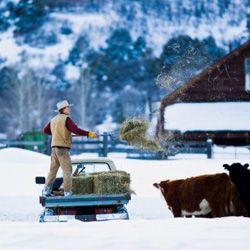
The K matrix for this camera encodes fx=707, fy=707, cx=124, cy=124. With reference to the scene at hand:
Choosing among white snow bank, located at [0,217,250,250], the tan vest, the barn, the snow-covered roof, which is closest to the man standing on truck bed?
the tan vest

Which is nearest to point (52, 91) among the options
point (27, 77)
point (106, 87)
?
point (106, 87)

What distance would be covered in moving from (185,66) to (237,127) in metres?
18.3

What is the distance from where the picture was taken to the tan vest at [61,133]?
1180 centimetres

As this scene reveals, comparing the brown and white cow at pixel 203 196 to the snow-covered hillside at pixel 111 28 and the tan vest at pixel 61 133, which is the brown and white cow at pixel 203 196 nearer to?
the tan vest at pixel 61 133

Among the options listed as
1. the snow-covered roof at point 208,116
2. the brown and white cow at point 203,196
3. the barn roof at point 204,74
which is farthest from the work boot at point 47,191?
the barn roof at point 204,74

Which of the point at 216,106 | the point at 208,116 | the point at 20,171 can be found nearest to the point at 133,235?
the point at 20,171

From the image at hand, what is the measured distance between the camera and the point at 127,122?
623 inches

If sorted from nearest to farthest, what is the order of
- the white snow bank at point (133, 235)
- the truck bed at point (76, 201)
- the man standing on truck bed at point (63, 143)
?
the white snow bank at point (133, 235) < the truck bed at point (76, 201) < the man standing on truck bed at point (63, 143)

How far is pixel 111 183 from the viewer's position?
38.9 ft

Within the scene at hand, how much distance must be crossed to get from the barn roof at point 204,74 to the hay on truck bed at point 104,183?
27943 mm

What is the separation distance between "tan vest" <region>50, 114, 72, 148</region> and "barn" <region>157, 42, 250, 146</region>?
27.2 meters

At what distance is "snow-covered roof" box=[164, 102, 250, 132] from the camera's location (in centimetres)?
3956

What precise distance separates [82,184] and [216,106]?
29569mm

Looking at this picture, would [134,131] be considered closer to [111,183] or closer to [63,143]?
[111,183]
